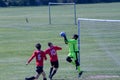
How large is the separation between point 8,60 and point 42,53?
8.21 metres

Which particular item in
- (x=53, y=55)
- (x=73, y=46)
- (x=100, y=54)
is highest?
(x=73, y=46)

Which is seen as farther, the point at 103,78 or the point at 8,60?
the point at 8,60

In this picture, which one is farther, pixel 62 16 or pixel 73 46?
pixel 62 16

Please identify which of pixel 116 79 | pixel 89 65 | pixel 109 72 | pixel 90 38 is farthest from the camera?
pixel 90 38

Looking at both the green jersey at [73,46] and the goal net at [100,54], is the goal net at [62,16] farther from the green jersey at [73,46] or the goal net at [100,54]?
the green jersey at [73,46]

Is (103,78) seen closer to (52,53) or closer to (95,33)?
(52,53)

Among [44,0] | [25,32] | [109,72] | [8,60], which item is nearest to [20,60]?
[8,60]

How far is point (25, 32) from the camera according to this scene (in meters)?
46.3

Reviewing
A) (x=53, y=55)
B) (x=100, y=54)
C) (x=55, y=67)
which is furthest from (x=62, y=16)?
(x=53, y=55)

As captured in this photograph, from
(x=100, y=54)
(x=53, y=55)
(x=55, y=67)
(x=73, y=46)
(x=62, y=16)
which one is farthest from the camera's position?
(x=62, y=16)

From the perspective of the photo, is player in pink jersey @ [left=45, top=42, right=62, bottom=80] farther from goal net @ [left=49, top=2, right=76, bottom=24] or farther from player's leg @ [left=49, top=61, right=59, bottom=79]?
goal net @ [left=49, top=2, right=76, bottom=24]

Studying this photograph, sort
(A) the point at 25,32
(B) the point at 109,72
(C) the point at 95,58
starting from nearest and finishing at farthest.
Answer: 1. (B) the point at 109,72
2. (C) the point at 95,58
3. (A) the point at 25,32

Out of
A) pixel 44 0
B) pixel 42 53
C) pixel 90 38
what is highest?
pixel 42 53

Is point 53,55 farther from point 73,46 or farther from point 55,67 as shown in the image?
point 73,46
